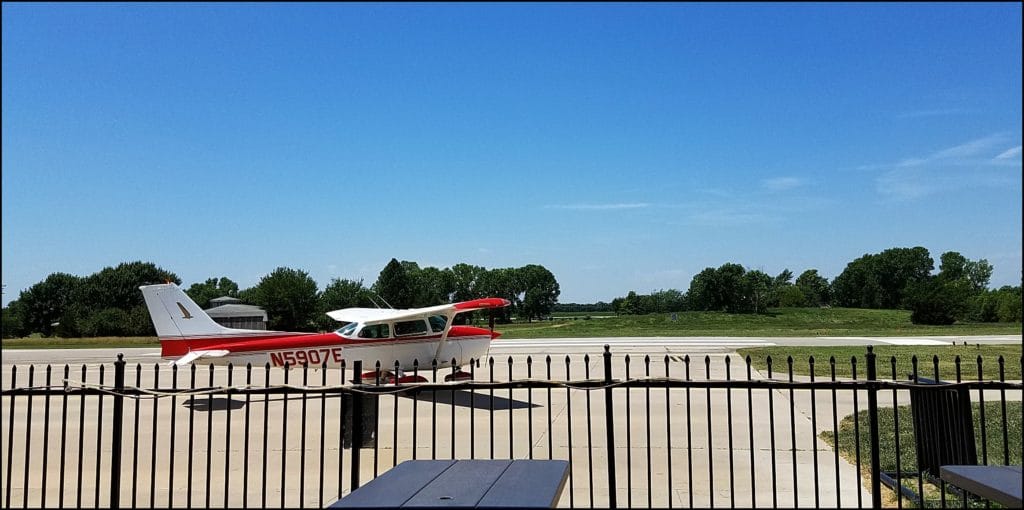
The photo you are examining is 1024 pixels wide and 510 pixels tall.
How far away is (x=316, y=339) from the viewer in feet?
43.6

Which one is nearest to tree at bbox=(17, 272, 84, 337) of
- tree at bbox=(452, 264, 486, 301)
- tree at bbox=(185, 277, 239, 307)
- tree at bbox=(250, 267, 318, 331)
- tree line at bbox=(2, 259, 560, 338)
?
tree line at bbox=(2, 259, 560, 338)

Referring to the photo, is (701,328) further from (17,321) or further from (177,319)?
(17,321)

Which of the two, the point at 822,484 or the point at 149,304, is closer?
the point at 822,484

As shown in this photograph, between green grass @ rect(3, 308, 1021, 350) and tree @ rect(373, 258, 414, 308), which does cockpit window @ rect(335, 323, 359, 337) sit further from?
tree @ rect(373, 258, 414, 308)

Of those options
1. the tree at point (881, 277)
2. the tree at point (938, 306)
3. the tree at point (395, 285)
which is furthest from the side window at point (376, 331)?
the tree at point (881, 277)

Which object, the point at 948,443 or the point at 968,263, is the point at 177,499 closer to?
the point at 948,443

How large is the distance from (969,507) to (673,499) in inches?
95.5

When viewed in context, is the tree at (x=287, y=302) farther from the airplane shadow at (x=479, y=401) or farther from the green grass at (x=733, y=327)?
the airplane shadow at (x=479, y=401)


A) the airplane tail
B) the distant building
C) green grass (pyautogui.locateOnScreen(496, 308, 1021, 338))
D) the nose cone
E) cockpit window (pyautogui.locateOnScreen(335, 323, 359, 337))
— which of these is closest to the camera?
the airplane tail

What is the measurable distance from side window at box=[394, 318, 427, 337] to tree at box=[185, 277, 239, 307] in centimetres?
7743

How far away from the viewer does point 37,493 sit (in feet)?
21.3

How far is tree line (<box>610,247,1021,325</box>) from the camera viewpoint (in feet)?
161

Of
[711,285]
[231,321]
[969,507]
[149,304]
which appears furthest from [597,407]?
[711,285]

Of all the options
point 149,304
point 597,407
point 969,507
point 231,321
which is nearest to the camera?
point 969,507
